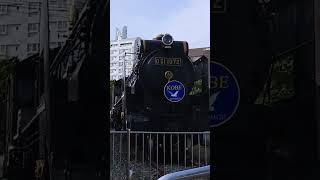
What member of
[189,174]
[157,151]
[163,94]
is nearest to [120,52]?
[189,174]

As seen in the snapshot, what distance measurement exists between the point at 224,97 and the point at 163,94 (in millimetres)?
2012

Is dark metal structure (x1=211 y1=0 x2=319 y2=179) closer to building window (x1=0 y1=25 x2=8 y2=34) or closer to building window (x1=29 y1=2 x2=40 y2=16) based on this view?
building window (x1=29 y1=2 x2=40 y2=16)

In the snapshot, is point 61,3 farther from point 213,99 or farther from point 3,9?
point 213,99

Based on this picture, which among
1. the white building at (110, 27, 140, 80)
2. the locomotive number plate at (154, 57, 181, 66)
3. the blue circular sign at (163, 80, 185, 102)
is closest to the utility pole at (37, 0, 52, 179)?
the white building at (110, 27, 140, 80)

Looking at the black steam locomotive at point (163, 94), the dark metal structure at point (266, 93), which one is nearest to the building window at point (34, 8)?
the dark metal structure at point (266, 93)

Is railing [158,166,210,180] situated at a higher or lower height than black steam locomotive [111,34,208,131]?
lower

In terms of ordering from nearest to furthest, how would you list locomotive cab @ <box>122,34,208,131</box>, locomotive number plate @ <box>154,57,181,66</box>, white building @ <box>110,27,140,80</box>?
white building @ <box>110,27,140,80</box>, locomotive cab @ <box>122,34,208,131</box>, locomotive number plate @ <box>154,57,181,66</box>

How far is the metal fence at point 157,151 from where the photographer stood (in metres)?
4.35

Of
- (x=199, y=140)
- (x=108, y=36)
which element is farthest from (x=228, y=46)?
(x=199, y=140)

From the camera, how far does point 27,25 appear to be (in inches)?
80.0

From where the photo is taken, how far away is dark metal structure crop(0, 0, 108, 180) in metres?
2.04

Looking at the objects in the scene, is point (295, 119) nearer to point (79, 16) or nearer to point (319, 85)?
point (319, 85)

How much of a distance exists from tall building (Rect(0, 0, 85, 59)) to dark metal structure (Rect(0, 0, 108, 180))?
0.13 feet

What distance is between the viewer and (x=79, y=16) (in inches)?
80.4
